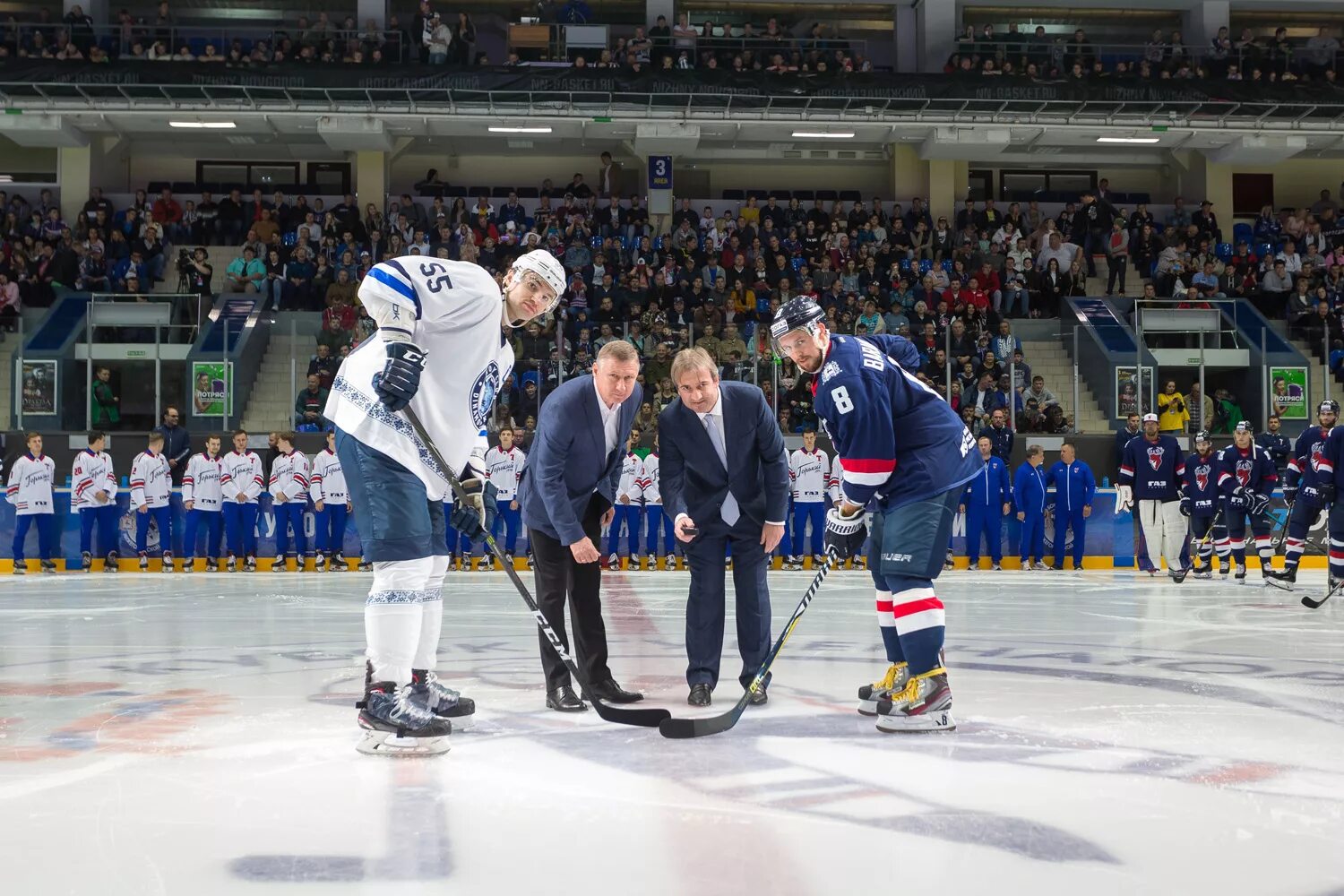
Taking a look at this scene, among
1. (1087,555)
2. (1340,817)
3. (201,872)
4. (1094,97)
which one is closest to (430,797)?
(201,872)

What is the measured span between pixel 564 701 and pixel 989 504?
1086 cm

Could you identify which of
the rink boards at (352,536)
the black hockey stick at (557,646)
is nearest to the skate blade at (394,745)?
the black hockey stick at (557,646)

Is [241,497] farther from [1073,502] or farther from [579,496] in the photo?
[579,496]

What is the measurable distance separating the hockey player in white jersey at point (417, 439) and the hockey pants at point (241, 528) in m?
10.7

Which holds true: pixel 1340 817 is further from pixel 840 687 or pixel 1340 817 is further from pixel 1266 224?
pixel 1266 224

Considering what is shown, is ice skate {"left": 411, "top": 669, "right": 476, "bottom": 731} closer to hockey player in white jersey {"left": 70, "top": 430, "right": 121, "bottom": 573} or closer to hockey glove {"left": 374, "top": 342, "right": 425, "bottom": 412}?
hockey glove {"left": 374, "top": 342, "right": 425, "bottom": 412}

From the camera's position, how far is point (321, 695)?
4641 millimetres

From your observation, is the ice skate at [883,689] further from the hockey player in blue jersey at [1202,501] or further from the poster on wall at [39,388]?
the poster on wall at [39,388]

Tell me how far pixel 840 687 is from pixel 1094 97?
18169mm

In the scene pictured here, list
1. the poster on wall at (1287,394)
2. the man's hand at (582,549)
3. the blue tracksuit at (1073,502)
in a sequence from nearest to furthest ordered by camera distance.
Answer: the man's hand at (582,549) < the blue tracksuit at (1073,502) < the poster on wall at (1287,394)

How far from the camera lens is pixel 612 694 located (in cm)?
458

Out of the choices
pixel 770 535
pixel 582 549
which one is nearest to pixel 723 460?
pixel 770 535

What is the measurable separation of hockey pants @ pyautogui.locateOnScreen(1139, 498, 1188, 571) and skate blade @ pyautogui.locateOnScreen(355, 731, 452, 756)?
1067cm

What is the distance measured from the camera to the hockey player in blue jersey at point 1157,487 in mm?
12930
